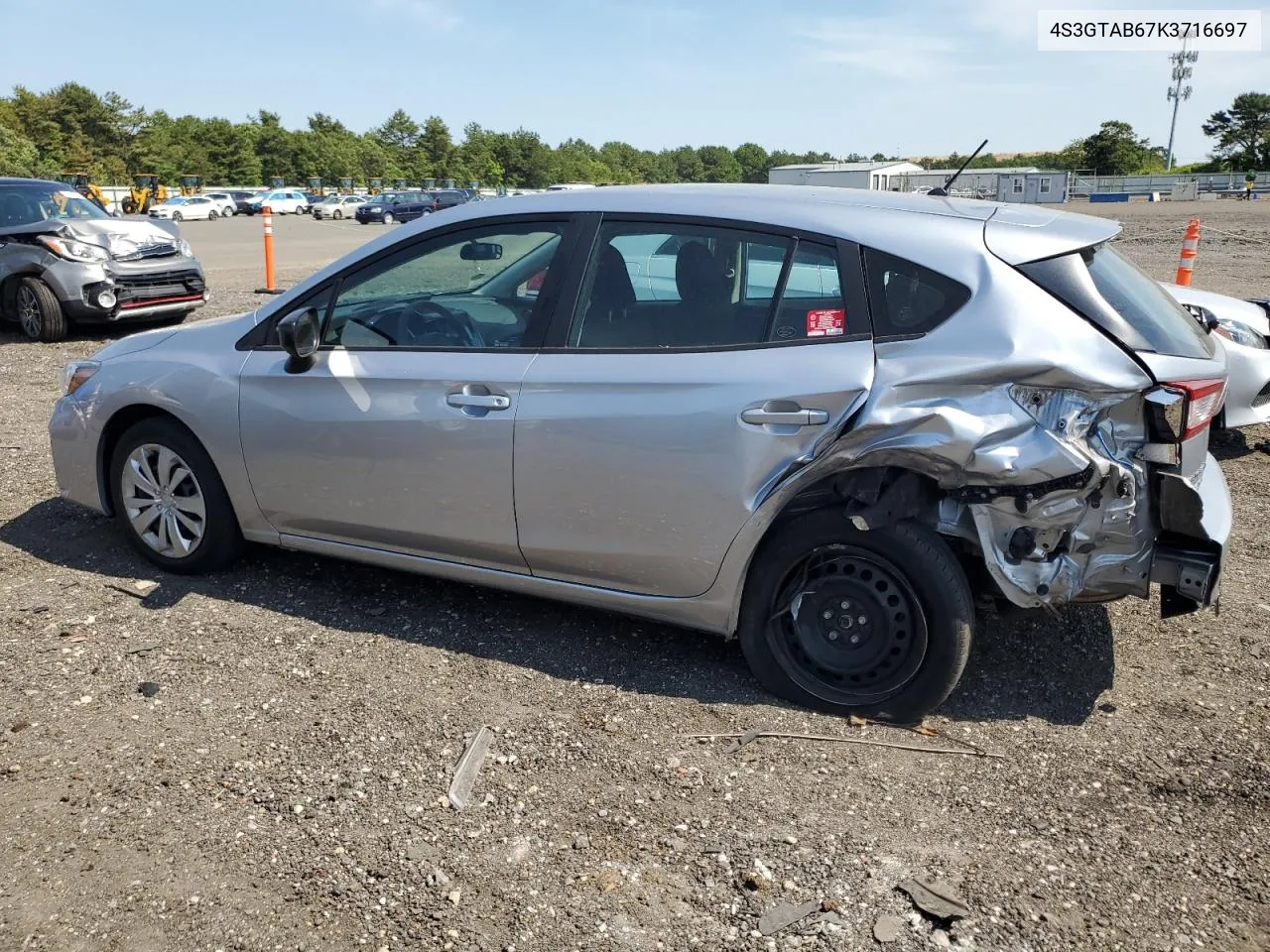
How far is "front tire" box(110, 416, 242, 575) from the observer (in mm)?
4469

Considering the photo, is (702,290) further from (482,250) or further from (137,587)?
(137,587)

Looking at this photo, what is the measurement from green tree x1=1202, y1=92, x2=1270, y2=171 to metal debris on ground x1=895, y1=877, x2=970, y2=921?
105m

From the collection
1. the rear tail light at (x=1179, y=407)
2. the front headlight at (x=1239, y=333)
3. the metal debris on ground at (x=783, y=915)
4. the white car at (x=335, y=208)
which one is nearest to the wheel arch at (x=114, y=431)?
the metal debris on ground at (x=783, y=915)

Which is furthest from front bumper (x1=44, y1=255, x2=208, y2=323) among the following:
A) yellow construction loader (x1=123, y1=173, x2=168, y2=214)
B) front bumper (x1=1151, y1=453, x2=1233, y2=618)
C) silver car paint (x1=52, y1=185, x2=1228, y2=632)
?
yellow construction loader (x1=123, y1=173, x2=168, y2=214)

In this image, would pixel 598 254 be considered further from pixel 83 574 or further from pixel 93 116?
pixel 93 116

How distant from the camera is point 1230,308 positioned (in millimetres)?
6531

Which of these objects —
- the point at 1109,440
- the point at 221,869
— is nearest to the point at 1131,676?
the point at 1109,440

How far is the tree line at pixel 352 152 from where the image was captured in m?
74.1

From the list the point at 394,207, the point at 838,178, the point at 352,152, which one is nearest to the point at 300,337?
the point at 838,178

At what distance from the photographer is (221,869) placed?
2.77m

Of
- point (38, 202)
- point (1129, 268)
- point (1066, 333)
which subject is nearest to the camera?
point (1066, 333)

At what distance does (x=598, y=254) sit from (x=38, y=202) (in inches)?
411

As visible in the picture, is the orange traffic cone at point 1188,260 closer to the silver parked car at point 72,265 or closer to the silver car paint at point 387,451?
the silver car paint at point 387,451

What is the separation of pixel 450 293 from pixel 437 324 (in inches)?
7.3
